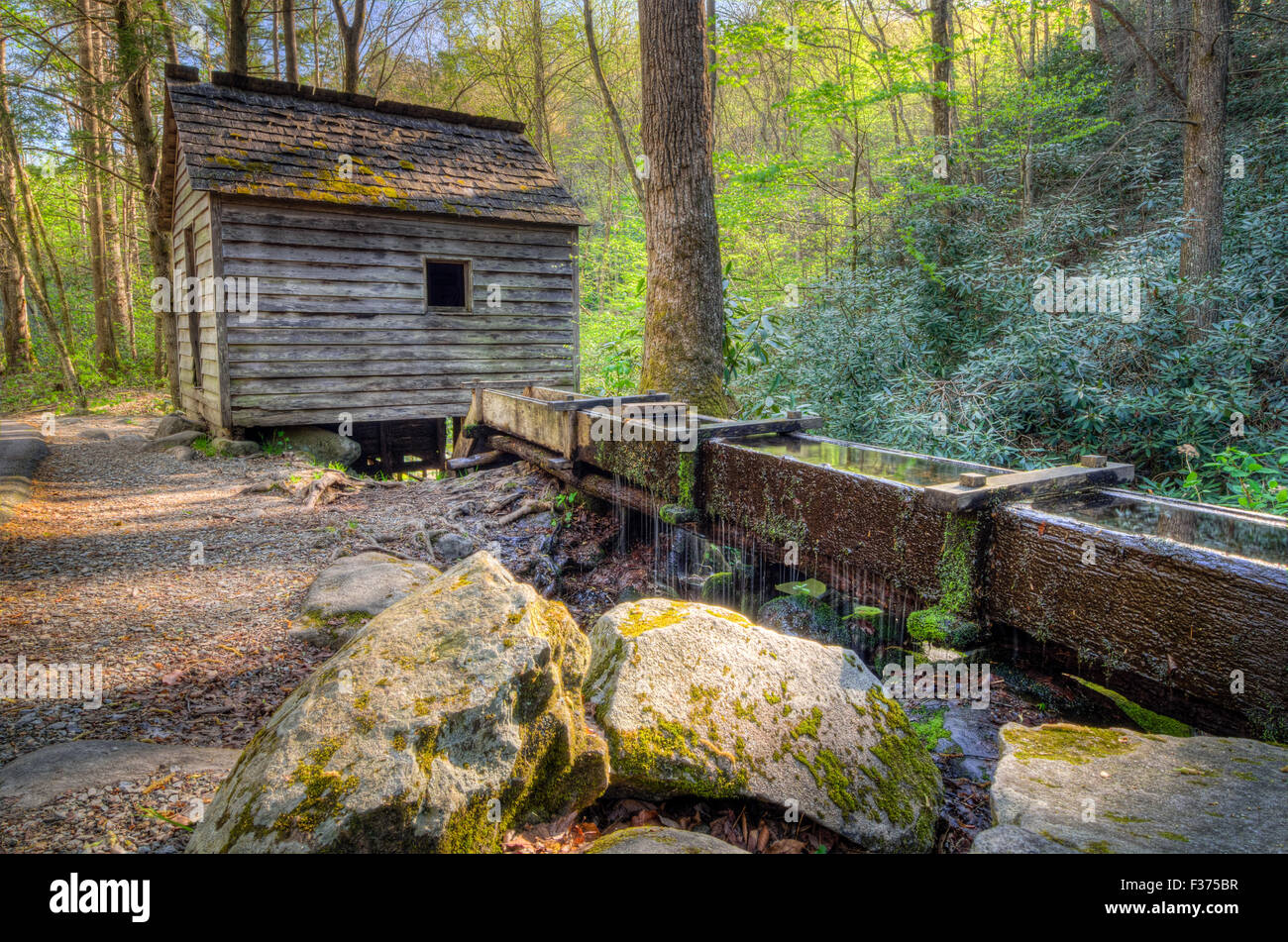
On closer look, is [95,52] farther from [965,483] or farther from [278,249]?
[965,483]

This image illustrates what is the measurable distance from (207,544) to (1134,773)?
6.43 meters

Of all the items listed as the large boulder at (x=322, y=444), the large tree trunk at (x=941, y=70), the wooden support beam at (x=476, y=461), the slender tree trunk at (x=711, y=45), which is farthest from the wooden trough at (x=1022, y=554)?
the large tree trunk at (x=941, y=70)

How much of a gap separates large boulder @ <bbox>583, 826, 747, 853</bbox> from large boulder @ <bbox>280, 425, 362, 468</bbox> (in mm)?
9294

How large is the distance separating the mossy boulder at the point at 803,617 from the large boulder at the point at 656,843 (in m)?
2.40

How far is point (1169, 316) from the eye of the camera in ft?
23.5

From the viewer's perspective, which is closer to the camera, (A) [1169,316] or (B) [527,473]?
(A) [1169,316]

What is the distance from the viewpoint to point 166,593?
191 inches

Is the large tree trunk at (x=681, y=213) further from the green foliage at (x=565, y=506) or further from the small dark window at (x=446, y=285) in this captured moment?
the small dark window at (x=446, y=285)

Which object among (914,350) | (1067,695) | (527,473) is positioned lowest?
(1067,695)

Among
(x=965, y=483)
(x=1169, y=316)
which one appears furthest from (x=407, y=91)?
(x=965, y=483)

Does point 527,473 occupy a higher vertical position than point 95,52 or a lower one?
lower

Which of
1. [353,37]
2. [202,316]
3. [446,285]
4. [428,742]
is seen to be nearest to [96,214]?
[353,37]

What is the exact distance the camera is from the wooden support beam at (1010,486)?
10.3 ft

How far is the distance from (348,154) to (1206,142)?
11.0 meters
